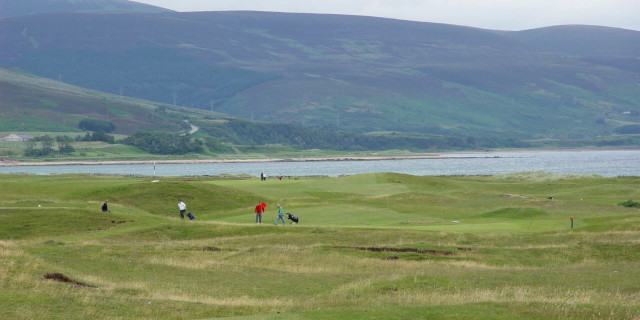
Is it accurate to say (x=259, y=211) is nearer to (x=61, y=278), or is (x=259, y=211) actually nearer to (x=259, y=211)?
(x=259, y=211)

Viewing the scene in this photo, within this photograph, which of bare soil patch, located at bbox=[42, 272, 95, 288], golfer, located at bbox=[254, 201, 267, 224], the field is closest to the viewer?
the field

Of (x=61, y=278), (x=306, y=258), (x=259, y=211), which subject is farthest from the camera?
(x=259, y=211)

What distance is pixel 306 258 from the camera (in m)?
39.4

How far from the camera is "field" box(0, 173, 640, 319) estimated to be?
80.0 ft

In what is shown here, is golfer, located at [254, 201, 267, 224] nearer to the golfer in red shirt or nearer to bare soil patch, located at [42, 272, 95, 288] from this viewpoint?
the golfer in red shirt

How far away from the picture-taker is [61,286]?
27797mm

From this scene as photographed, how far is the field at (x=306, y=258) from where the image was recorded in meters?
24.4

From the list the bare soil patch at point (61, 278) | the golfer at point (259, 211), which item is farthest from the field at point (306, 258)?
the golfer at point (259, 211)

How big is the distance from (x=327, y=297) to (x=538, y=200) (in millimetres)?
47606

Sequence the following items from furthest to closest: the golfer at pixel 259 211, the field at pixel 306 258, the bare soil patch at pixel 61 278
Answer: the golfer at pixel 259 211, the bare soil patch at pixel 61 278, the field at pixel 306 258

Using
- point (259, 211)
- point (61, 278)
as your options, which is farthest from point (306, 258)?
point (259, 211)

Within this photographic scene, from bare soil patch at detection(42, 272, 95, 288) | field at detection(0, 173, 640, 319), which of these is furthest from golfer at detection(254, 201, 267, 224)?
bare soil patch at detection(42, 272, 95, 288)

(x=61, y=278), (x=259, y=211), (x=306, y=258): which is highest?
(x=259, y=211)

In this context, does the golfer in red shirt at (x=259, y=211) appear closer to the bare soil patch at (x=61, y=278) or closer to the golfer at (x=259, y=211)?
the golfer at (x=259, y=211)
